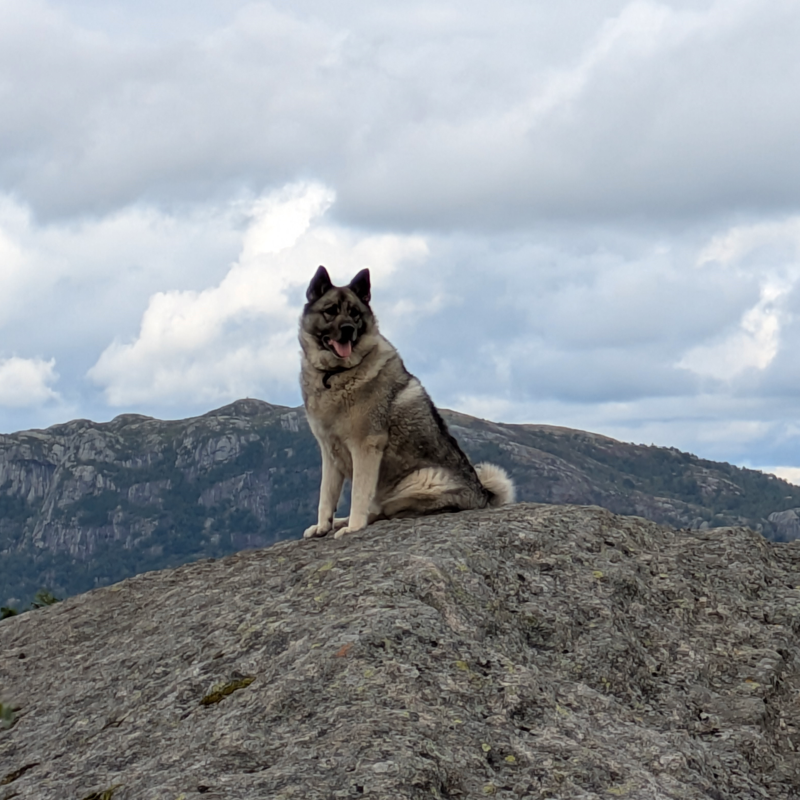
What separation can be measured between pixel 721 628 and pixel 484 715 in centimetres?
362

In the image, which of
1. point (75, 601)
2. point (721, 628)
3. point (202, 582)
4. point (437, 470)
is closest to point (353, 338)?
point (437, 470)

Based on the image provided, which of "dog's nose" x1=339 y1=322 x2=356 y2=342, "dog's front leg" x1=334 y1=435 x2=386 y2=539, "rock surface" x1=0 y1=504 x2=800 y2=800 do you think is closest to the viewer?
"rock surface" x1=0 y1=504 x2=800 y2=800

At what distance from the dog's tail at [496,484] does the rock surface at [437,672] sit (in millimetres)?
2699

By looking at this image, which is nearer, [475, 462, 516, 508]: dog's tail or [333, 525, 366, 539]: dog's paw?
[333, 525, 366, 539]: dog's paw

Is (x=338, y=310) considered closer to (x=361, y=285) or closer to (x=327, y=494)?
(x=361, y=285)

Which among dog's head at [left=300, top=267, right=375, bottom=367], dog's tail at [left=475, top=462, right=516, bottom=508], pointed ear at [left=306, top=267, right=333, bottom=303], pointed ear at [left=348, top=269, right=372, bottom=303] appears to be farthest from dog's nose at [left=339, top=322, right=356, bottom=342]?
dog's tail at [left=475, top=462, right=516, bottom=508]

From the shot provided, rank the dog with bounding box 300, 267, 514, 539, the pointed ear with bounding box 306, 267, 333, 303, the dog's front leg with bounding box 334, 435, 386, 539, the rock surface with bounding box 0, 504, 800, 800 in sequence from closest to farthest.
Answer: the rock surface with bounding box 0, 504, 800, 800
the dog's front leg with bounding box 334, 435, 386, 539
the dog with bounding box 300, 267, 514, 539
the pointed ear with bounding box 306, 267, 333, 303

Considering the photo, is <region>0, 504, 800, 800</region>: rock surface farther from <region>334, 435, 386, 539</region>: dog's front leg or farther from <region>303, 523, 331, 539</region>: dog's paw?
<region>303, 523, 331, 539</region>: dog's paw

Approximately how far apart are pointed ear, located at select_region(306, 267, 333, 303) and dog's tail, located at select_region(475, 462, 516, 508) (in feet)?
11.8

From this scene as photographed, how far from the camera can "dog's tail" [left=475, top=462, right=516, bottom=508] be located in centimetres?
1571

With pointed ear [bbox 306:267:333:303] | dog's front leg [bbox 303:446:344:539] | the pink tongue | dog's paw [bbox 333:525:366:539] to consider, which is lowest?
Result: dog's paw [bbox 333:525:366:539]

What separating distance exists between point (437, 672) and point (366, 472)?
18.3ft

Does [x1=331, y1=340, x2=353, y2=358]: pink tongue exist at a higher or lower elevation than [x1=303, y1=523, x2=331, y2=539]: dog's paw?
higher

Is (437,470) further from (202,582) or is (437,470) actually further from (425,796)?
(425,796)
